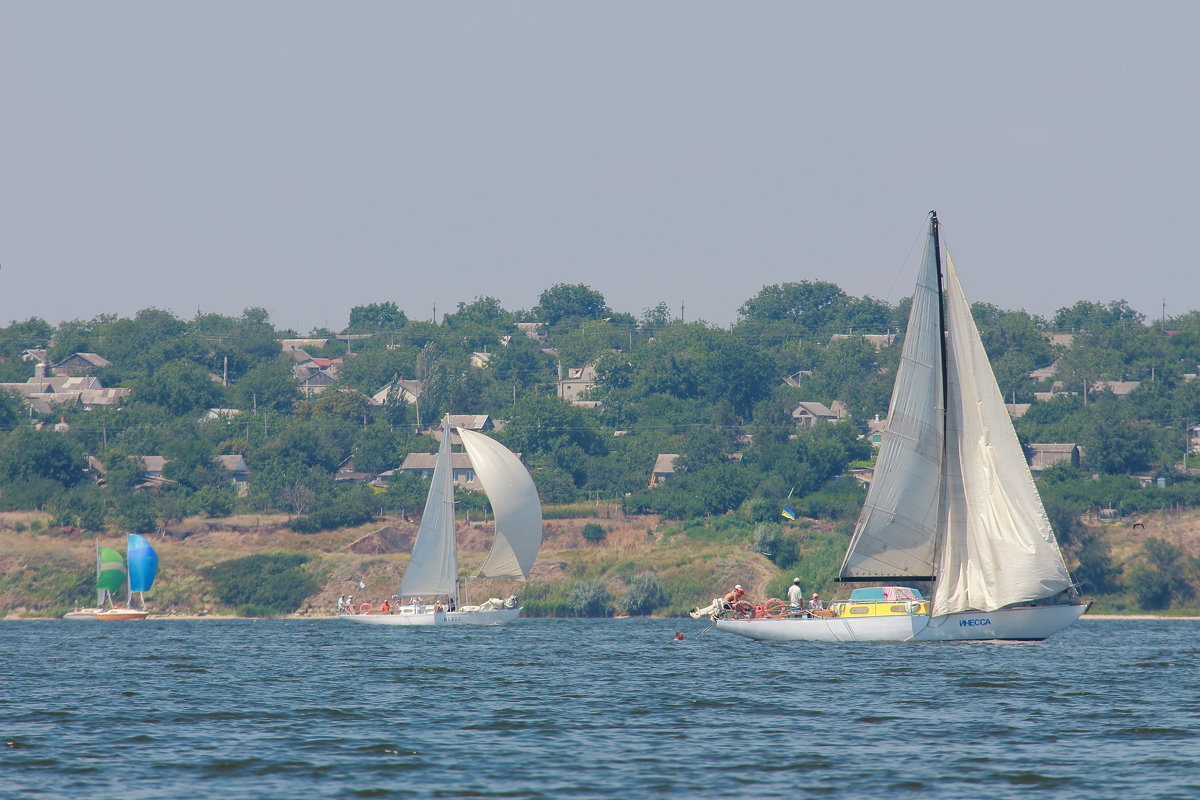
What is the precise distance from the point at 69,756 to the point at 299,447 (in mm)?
120437

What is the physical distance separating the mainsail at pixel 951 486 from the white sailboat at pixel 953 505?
0.03 metres

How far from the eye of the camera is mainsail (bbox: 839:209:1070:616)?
5178cm

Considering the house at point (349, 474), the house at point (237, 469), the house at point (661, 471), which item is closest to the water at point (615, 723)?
the house at point (237, 469)

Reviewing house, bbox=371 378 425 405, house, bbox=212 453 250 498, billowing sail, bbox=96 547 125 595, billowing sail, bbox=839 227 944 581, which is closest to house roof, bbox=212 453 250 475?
house, bbox=212 453 250 498

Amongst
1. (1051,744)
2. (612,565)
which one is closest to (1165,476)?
(612,565)

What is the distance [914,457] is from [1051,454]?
91309mm

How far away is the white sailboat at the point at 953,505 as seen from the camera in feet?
170

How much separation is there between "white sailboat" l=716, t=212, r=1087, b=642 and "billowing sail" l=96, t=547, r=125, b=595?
228 feet

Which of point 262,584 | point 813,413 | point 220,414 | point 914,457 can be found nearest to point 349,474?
point 220,414

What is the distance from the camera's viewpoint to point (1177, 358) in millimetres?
178625

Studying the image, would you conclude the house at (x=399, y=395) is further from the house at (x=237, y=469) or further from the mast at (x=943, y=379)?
the mast at (x=943, y=379)

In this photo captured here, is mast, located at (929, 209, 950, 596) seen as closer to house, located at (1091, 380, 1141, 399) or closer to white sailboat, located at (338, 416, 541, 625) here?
white sailboat, located at (338, 416, 541, 625)

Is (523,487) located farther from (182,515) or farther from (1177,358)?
(1177,358)

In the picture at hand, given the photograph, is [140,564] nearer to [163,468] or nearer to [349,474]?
[163,468]
